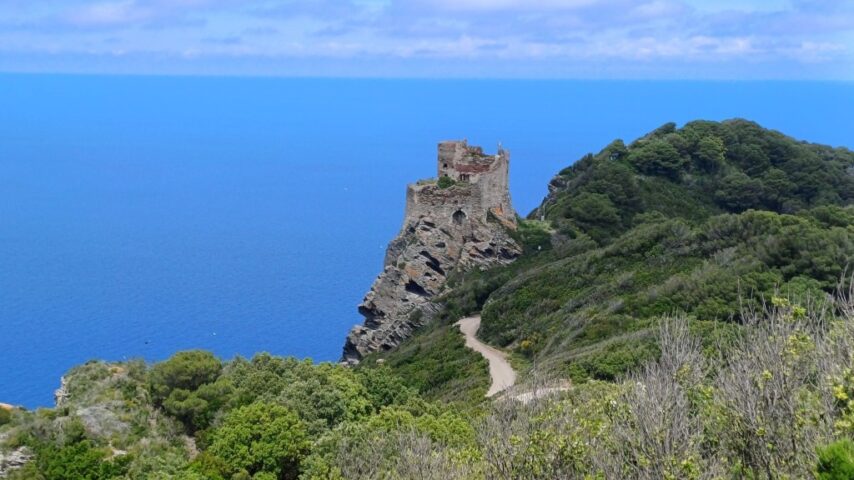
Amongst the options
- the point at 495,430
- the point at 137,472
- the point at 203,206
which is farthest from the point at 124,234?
the point at 495,430

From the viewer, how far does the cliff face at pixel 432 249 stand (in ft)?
124

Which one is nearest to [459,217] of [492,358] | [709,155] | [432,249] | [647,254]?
[432,249]

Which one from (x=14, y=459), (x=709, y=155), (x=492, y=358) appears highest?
(x=709, y=155)

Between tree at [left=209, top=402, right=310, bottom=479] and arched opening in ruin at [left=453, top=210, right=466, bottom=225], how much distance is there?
2105 centimetres

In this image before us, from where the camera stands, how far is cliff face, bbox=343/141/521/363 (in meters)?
37.9

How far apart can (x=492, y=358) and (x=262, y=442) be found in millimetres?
13561

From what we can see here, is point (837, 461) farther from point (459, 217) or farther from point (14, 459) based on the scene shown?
point (459, 217)

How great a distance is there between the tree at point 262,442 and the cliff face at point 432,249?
19.3 m

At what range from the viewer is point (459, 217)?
38438 mm

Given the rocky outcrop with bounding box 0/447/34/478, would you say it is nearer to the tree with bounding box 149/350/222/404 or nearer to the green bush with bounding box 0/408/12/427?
the green bush with bounding box 0/408/12/427

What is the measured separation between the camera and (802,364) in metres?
9.75

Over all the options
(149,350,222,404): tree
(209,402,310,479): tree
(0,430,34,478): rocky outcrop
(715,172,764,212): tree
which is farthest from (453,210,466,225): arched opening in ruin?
(0,430,34,478): rocky outcrop

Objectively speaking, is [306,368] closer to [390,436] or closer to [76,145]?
[390,436]

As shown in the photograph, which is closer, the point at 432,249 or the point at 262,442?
the point at 262,442
